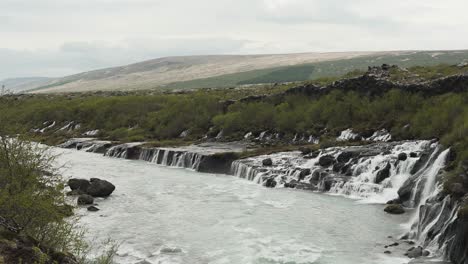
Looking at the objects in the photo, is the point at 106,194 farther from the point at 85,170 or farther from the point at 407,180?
the point at 407,180

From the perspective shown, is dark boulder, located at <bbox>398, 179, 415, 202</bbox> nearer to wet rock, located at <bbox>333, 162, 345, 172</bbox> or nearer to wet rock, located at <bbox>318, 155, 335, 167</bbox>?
wet rock, located at <bbox>333, 162, 345, 172</bbox>

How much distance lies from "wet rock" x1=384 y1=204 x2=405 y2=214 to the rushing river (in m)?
0.75

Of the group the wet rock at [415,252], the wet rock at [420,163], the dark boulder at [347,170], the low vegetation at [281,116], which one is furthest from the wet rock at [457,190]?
the dark boulder at [347,170]

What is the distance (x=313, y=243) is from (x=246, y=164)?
25.9 m

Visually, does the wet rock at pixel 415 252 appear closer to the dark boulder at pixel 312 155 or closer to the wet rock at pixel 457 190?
the wet rock at pixel 457 190

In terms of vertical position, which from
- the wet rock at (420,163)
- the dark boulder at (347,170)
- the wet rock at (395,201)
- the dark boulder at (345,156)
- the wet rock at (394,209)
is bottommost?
the wet rock at (395,201)

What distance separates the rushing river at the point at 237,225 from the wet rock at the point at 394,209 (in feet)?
2.45

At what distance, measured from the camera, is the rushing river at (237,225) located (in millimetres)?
26047

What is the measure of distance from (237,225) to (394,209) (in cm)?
1134

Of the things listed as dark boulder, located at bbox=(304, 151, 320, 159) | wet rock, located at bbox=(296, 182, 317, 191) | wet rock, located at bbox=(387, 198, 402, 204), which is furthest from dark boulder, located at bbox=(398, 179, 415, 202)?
dark boulder, located at bbox=(304, 151, 320, 159)

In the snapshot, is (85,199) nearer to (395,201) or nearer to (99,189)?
(99,189)

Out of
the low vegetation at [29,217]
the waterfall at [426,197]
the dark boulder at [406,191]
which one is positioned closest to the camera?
the low vegetation at [29,217]

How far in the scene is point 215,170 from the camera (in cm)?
5825

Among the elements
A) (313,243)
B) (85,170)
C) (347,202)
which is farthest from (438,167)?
(85,170)
